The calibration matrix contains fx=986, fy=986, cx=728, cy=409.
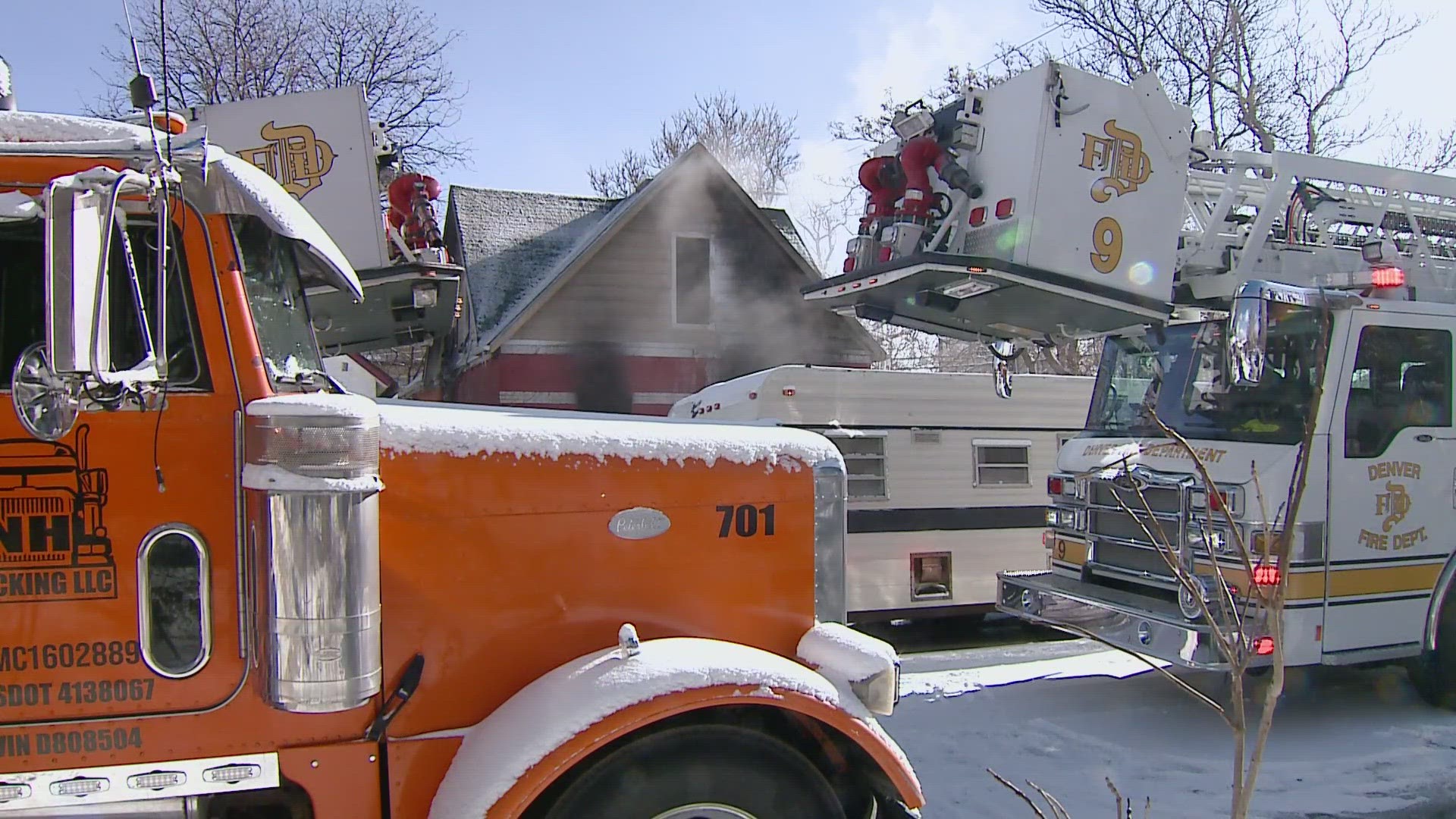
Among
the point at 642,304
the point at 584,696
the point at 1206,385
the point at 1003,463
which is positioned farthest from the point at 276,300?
the point at 642,304

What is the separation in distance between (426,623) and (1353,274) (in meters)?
5.98

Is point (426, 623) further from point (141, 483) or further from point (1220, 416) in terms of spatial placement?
point (1220, 416)

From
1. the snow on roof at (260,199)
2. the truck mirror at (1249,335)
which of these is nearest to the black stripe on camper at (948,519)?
the truck mirror at (1249,335)

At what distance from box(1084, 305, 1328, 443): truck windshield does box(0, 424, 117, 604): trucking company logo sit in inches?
192

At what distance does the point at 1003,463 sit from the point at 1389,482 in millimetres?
4046

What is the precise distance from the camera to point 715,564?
10.3 ft

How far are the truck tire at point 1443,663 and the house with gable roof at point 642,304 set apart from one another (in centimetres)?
1137

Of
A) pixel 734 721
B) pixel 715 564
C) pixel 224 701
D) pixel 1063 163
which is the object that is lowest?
pixel 734 721

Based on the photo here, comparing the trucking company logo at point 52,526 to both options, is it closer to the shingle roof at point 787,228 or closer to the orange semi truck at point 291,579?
the orange semi truck at point 291,579

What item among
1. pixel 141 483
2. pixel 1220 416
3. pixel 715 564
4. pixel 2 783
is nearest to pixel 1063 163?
pixel 1220 416

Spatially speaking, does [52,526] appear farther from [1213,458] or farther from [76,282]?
[1213,458]

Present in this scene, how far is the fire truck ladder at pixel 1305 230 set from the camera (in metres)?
6.85

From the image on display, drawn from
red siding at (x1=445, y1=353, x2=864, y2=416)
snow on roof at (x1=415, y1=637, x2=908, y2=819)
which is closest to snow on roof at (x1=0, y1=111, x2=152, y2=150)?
snow on roof at (x1=415, y1=637, x2=908, y2=819)

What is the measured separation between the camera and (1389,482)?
6.06 metres
